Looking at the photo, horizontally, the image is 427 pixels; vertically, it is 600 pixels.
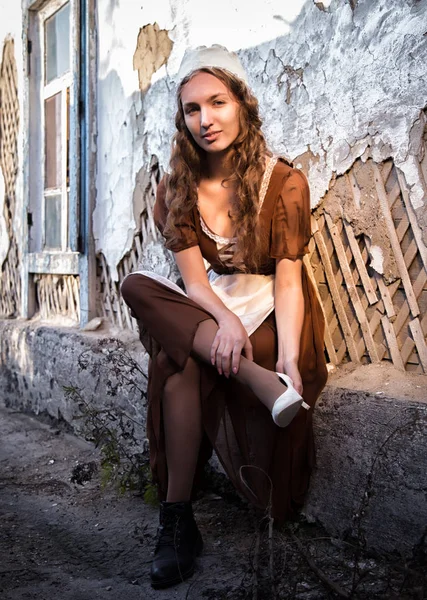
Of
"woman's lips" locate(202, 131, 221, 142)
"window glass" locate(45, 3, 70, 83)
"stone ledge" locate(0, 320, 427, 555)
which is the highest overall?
"window glass" locate(45, 3, 70, 83)

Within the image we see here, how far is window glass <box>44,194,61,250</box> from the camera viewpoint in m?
4.85

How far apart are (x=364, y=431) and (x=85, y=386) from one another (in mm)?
1999

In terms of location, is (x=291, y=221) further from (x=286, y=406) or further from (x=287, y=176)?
(x=286, y=406)

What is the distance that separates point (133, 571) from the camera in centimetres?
231

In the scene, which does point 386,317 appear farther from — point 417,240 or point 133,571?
point 133,571

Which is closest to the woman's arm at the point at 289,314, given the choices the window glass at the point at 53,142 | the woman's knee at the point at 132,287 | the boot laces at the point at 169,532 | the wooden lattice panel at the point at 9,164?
the woman's knee at the point at 132,287

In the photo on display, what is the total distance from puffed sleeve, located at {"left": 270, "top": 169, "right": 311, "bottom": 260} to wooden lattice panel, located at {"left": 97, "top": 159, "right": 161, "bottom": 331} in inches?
51.7

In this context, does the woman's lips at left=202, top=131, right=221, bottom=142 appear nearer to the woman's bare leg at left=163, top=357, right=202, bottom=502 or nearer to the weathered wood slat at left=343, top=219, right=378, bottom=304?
the weathered wood slat at left=343, top=219, right=378, bottom=304

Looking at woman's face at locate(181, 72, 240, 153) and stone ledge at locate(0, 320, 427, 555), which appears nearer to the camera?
stone ledge at locate(0, 320, 427, 555)

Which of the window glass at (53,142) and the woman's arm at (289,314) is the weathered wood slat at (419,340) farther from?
the window glass at (53,142)

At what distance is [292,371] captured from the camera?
7.57 ft

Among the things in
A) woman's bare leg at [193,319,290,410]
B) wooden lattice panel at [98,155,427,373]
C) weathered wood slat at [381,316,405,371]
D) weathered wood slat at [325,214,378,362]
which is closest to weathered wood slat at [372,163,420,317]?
wooden lattice panel at [98,155,427,373]

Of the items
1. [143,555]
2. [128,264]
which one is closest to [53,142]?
[128,264]

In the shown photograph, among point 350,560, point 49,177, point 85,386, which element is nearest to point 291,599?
point 350,560
